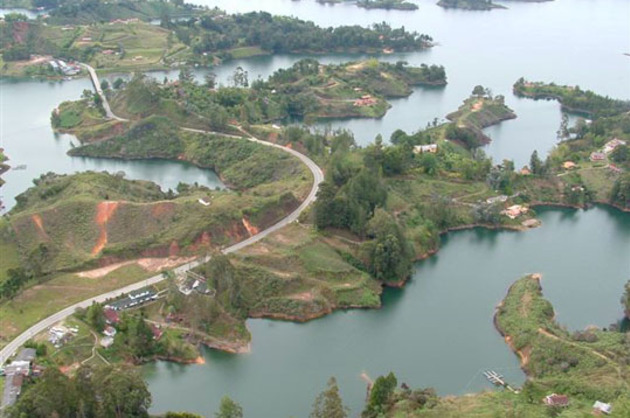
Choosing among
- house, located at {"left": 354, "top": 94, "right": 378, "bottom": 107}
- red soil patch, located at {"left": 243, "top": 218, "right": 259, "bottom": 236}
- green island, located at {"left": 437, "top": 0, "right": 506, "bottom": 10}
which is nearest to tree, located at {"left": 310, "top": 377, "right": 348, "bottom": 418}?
red soil patch, located at {"left": 243, "top": 218, "right": 259, "bottom": 236}

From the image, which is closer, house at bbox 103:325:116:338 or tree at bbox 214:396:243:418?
tree at bbox 214:396:243:418

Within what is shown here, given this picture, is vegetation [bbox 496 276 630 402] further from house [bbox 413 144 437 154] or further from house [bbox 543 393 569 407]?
house [bbox 413 144 437 154]

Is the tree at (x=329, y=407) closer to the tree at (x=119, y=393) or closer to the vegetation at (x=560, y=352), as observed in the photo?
the tree at (x=119, y=393)

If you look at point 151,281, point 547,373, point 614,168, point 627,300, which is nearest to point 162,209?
point 151,281

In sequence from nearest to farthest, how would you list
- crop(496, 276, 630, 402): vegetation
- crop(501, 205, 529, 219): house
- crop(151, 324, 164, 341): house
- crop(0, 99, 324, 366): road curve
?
crop(496, 276, 630, 402): vegetation → crop(0, 99, 324, 366): road curve → crop(151, 324, 164, 341): house → crop(501, 205, 529, 219): house

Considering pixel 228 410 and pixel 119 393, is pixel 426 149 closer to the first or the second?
pixel 228 410

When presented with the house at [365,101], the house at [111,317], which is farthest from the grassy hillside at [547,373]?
the house at [365,101]
